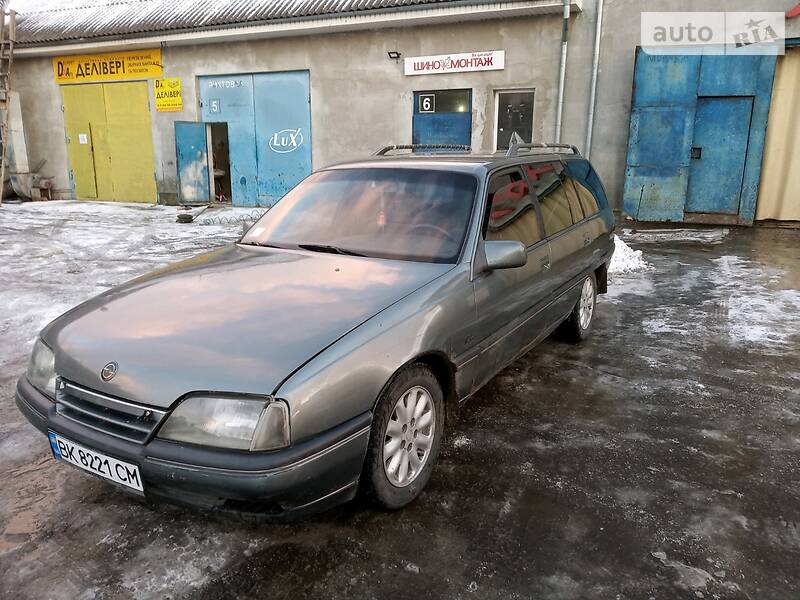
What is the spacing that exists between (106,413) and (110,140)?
16037 mm

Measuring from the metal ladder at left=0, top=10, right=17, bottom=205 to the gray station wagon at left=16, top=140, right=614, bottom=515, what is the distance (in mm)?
14962

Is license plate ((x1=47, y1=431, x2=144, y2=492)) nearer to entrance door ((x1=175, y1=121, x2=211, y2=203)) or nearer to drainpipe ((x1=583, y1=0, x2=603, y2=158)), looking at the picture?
drainpipe ((x1=583, y1=0, x2=603, y2=158))

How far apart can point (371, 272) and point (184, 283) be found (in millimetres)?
913

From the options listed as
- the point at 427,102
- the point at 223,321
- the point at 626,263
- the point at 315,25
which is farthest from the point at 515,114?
the point at 223,321

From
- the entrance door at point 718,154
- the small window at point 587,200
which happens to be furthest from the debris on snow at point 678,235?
the small window at point 587,200

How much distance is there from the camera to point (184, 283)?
2.84 meters

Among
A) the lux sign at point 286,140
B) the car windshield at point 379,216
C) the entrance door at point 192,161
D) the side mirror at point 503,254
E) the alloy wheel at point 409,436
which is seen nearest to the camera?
the alloy wheel at point 409,436

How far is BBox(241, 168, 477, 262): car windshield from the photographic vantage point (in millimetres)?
3107

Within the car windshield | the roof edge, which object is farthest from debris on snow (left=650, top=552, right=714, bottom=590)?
the roof edge

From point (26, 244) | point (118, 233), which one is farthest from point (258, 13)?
point (26, 244)

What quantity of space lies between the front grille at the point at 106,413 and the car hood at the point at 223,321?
0.04 meters

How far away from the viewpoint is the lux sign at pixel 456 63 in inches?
462

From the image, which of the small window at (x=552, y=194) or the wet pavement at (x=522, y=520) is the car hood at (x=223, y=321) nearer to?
the wet pavement at (x=522, y=520)

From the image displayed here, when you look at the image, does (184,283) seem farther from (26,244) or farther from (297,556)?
(26,244)
